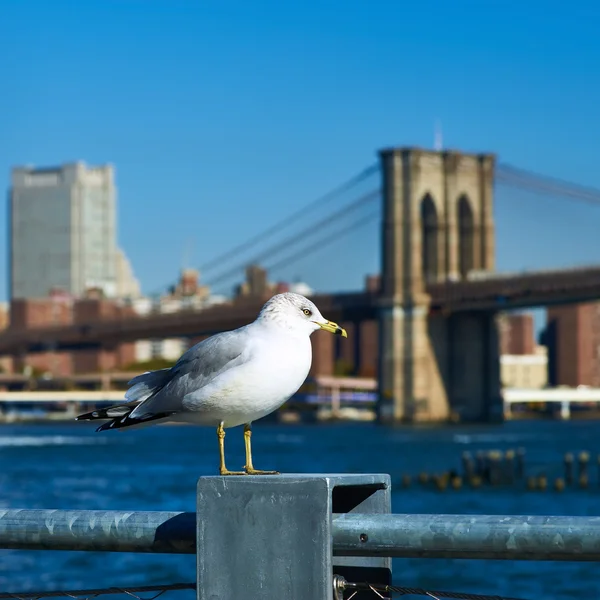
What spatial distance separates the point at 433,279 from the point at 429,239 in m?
3.57

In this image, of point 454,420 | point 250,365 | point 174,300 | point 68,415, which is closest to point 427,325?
point 454,420

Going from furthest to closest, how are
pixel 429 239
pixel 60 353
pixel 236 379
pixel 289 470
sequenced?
pixel 60 353, pixel 429 239, pixel 289 470, pixel 236 379

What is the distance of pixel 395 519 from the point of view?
318 centimetres

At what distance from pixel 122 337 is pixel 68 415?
55.4 metres

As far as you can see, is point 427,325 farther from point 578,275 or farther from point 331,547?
point 331,547

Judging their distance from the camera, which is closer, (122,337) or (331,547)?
(331,547)

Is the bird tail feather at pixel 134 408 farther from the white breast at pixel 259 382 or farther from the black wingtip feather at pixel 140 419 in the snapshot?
the white breast at pixel 259 382

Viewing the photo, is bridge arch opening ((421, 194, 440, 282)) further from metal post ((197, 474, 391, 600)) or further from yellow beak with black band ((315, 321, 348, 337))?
metal post ((197, 474, 391, 600))

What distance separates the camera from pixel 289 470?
5147 centimetres

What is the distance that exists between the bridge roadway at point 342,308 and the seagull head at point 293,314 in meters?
75.4

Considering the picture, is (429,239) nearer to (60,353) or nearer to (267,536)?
(60,353)

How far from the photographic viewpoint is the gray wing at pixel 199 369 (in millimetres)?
3922

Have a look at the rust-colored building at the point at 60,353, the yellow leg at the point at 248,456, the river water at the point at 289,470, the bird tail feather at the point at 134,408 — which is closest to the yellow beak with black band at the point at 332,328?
the yellow leg at the point at 248,456

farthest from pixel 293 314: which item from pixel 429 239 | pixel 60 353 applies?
pixel 60 353
